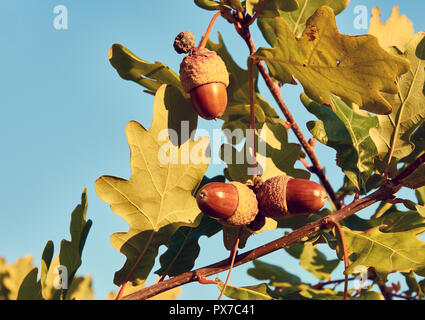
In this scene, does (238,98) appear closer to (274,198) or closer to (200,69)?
(200,69)

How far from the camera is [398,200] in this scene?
1.75 meters

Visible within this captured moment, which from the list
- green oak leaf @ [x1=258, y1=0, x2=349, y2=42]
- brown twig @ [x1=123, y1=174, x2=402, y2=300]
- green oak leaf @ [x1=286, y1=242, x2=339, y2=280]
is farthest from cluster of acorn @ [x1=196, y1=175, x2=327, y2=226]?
green oak leaf @ [x1=286, y1=242, x2=339, y2=280]

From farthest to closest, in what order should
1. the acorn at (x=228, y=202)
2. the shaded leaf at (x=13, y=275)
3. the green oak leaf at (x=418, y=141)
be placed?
the shaded leaf at (x=13, y=275) < the green oak leaf at (x=418, y=141) < the acorn at (x=228, y=202)

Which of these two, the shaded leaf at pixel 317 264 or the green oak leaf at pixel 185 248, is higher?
the shaded leaf at pixel 317 264

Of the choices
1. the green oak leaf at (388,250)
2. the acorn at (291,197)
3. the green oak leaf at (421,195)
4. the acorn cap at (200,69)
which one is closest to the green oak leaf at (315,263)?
the green oak leaf at (421,195)

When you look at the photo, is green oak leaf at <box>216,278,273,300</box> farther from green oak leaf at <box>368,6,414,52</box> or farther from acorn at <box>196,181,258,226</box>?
green oak leaf at <box>368,6,414,52</box>

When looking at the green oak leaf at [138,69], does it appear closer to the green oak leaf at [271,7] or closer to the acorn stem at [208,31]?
the acorn stem at [208,31]

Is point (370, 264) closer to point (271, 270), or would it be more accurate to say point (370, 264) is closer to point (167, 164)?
point (167, 164)

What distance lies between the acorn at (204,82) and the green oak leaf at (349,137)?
1.85 feet

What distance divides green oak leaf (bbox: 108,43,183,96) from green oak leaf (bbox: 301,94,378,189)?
0.63 metres

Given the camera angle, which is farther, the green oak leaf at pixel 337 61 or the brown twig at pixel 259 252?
the brown twig at pixel 259 252

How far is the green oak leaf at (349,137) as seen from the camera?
190cm

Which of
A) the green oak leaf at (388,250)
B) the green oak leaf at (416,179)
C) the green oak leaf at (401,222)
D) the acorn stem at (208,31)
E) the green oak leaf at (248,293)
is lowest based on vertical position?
the green oak leaf at (248,293)
